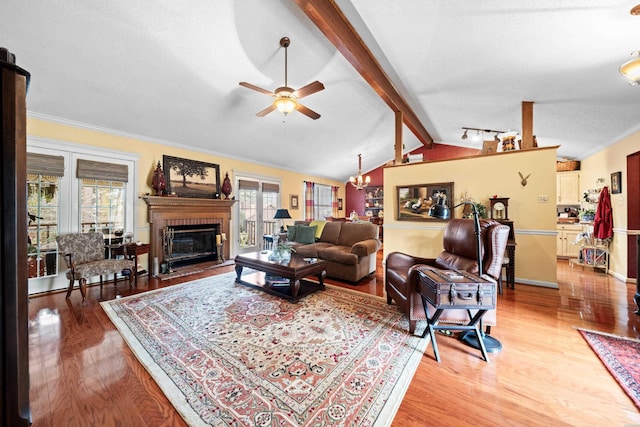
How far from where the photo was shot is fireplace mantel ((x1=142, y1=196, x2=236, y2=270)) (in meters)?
4.22

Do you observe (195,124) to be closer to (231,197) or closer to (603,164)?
(231,197)

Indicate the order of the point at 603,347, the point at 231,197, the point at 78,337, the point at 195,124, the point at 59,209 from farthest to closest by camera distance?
1. the point at 231,197
2. the point at 195,124
3. the point at 59,209
4. the point at 78,337
5. the point at 603,347

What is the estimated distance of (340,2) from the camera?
7.48ft

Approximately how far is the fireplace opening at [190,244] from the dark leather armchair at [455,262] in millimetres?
3899

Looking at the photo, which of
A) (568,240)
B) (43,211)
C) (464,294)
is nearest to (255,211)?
(43,211)

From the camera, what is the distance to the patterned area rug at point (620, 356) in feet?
5.18

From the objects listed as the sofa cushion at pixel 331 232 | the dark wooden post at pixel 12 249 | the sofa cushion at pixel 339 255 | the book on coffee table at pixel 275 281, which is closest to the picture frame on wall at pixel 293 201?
the sofa cushion at pixel 331 232

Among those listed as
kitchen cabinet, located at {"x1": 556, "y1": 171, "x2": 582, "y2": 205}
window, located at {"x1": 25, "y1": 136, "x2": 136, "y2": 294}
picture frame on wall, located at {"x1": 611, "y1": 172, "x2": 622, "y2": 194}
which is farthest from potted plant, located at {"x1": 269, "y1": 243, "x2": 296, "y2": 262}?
kitchen cabinet, located at {"x1": 556, "y1": 171, "x2": 582, "y2": 205}

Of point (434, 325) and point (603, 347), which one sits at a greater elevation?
point (434, 325)

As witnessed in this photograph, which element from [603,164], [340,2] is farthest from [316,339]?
[603,164]

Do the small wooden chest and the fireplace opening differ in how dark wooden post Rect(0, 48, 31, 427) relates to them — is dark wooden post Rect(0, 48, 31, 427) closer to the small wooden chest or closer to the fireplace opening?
the small wooden chest

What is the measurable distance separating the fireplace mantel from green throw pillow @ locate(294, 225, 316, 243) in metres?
1.73

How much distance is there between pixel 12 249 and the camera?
85cm

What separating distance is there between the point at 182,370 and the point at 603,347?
3423 mm
